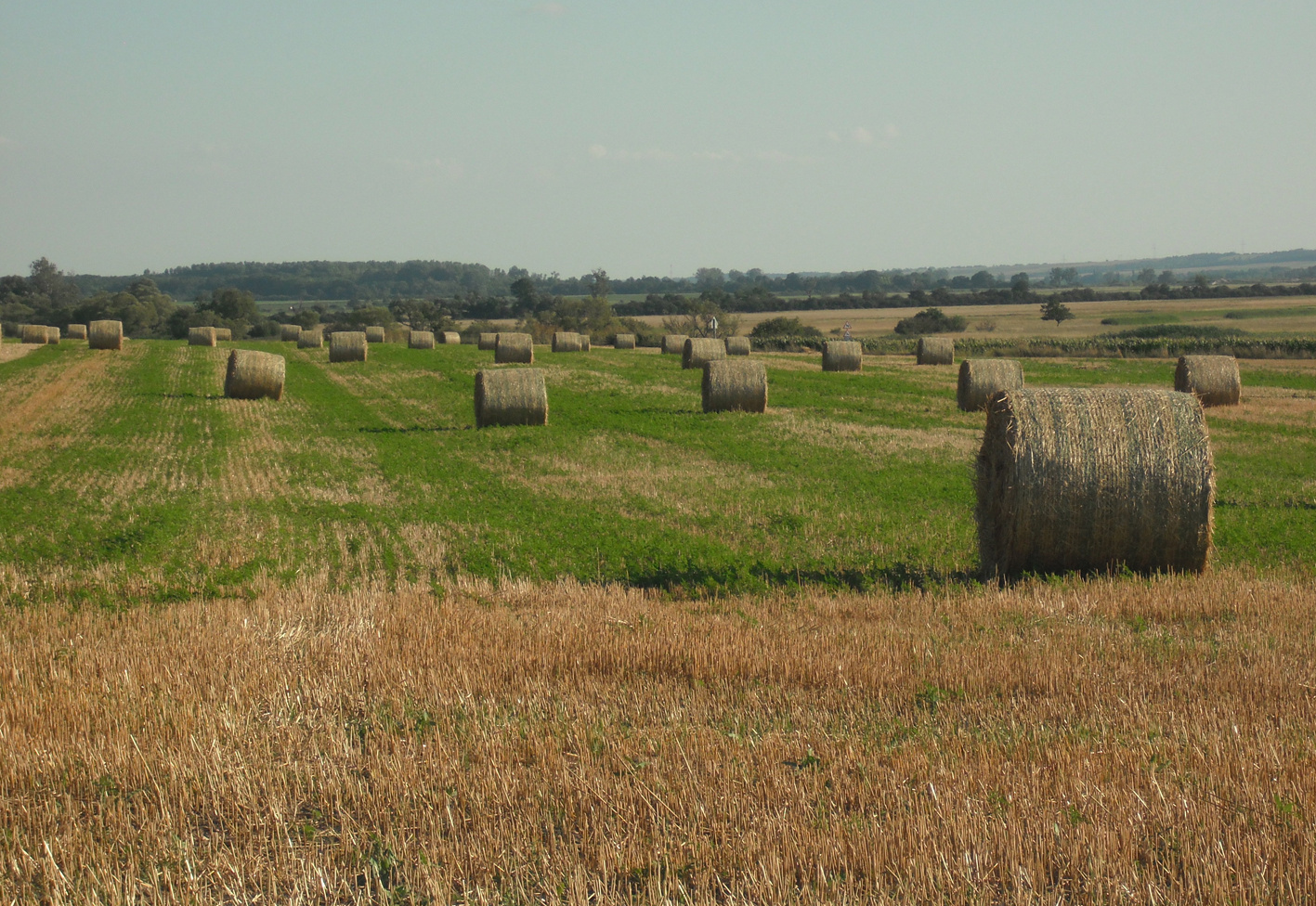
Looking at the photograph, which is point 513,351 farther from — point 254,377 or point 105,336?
point 105,336

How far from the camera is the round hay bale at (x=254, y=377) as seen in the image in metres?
34.2

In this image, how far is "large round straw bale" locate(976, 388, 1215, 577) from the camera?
11.4 m

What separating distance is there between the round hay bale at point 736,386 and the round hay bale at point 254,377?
43.9 feet

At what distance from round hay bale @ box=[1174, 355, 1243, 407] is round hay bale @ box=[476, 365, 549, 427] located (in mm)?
17061

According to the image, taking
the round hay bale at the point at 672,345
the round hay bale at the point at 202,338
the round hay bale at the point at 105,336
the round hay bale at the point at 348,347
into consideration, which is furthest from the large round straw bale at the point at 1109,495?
the round hay bale at the point at 202,338

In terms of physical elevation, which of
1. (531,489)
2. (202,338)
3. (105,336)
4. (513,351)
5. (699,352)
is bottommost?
(531,489)

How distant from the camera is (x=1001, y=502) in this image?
12.0 meters

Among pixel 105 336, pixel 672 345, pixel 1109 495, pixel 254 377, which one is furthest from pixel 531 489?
pixel 105 336

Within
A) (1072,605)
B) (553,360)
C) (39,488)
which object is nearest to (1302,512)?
(1072,605)

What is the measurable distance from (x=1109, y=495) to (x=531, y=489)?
9440 millimetres

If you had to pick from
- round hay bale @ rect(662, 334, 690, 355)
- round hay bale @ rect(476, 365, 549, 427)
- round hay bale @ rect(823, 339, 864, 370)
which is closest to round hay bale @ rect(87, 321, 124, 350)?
round hay bale @ rect(662, 334, 690, 355)

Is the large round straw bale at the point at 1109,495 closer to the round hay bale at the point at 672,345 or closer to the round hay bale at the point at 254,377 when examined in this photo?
the round hay bale at the point at 254,377

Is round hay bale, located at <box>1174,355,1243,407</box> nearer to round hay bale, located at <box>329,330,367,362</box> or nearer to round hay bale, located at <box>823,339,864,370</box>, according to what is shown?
round hay bale, located at <box>823,339,864,370</box>

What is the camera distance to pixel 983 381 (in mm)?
30484
